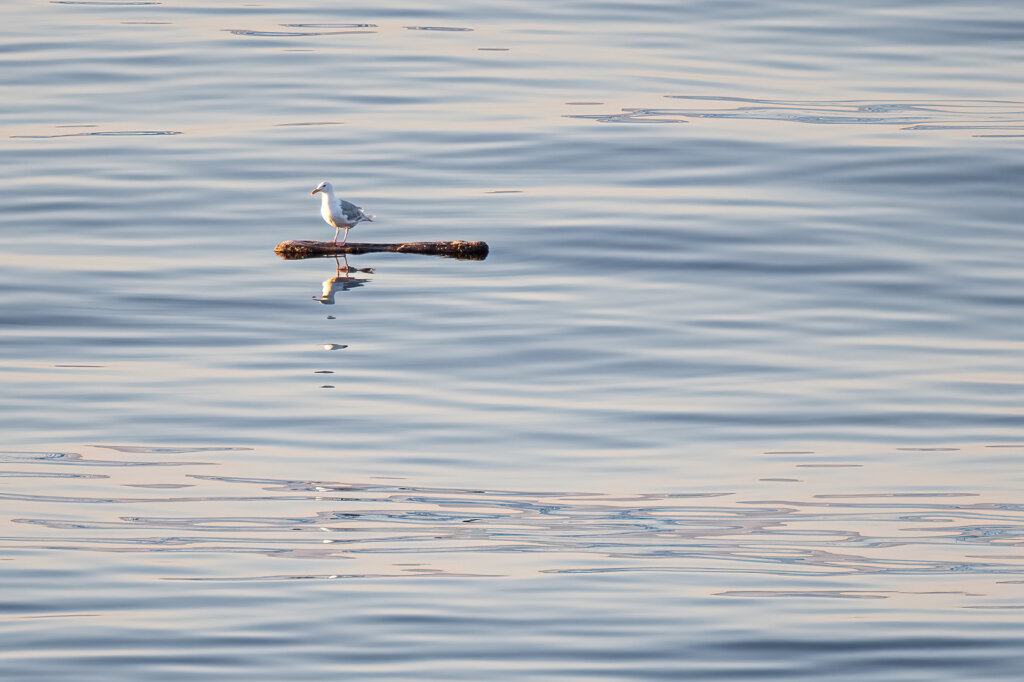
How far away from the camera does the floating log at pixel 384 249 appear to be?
1630 cm

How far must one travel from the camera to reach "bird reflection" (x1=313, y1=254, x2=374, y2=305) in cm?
1536

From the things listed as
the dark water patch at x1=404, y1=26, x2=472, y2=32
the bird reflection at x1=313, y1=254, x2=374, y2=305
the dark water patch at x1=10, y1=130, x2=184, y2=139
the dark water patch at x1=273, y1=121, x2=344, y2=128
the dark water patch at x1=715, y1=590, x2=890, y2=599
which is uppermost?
the dark water patch at x1=404, y1=26, x2=472, y2=32

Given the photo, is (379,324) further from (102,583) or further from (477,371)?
(102,583)

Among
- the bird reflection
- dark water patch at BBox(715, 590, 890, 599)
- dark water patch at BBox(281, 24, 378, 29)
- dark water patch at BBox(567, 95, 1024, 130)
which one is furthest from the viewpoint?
dark water patch at BBox(281, 24, 378, 29)

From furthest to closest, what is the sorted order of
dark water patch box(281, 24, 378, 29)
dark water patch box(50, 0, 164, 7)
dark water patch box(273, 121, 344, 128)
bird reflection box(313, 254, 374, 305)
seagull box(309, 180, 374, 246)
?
dark water patch box(50, 0, 164, 7), dark water patch box(281, 24, 378, 29), dark water patch box(273, 121, 344, 128), seagull box(309, 180, 374, 246), bird reflection box(313, 254, 374, 305)

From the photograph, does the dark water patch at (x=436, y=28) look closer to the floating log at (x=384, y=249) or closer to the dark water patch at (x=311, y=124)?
the dark water patch at (x=311, y=124)

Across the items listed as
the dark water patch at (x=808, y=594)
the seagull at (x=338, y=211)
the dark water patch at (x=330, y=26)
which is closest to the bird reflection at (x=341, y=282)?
the seagull at (x=338, y=211)

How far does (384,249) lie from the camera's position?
16.3 metres

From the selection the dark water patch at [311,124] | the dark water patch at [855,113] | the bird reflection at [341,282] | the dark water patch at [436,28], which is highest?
the dark water patch at [436,28]

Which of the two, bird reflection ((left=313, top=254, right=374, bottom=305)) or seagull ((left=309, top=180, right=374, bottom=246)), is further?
seagull ((left=309, top=180, right=374, bottom=246))

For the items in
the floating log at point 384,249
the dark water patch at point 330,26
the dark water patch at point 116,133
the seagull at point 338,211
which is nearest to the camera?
the floating log at point 384,249

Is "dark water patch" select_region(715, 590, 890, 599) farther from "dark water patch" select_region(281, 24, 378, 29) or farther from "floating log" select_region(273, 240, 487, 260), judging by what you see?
"dark water patch" select_region(281, 24, 378, 29)

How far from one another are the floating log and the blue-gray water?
0.14 metres

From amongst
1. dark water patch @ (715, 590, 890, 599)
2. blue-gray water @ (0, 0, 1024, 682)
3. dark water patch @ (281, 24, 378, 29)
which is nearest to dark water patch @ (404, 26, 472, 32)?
dark water patch @ (281, 24, 378, 29)
